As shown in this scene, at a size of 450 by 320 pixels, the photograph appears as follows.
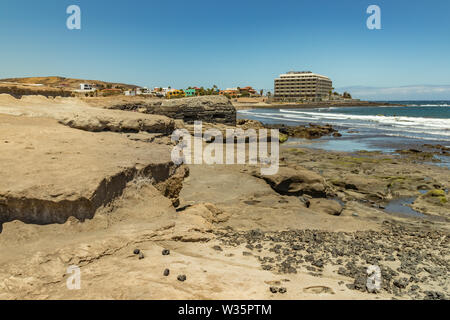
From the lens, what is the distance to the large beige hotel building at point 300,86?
462ft

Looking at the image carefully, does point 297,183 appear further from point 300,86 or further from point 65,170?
point 300,86

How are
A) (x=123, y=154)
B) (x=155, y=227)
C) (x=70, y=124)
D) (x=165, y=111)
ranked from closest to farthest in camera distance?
1. (x=155, y=227)
2. (x=123, y=154)
3. (x=70, y=124)
4. (x=165, y=111)

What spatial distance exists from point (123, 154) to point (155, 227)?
1.87 metres

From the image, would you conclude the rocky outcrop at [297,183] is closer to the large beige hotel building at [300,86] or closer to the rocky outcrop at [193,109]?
the rocky outcrop at [193,109]

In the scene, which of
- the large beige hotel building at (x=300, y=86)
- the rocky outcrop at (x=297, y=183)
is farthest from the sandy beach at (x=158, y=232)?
the large beige hotel building at (x=300, y=86)

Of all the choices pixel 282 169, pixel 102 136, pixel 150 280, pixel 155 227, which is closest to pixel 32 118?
pixel 102 136

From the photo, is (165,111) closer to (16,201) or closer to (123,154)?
(123,154)

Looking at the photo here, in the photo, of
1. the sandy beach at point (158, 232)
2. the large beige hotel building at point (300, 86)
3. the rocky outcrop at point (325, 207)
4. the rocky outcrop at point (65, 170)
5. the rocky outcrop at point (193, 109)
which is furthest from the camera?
the large beige hotel building at point (300, 86)

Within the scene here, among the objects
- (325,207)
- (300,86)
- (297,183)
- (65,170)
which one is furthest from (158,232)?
(300,86)

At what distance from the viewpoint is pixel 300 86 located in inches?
5650

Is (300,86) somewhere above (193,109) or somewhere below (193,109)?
above

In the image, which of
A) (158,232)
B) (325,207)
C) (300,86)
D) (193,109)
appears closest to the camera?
(158,232)

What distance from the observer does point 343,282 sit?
4.38 meters

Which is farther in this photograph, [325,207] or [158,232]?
[325,207]
